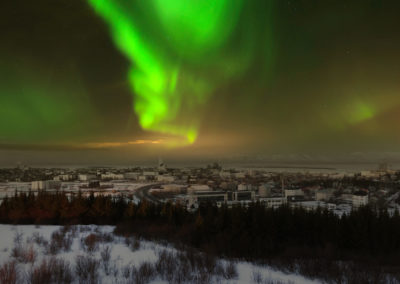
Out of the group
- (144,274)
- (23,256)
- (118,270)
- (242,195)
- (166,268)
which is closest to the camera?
(144,274)

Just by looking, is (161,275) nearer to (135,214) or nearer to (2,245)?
(2,245)

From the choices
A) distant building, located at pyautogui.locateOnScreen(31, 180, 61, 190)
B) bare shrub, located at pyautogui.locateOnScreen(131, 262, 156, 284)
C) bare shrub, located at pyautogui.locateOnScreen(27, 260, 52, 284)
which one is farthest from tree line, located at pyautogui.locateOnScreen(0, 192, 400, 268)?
distant building, located at pyautogui.locateOnScreen(31, 180, 61, 190)

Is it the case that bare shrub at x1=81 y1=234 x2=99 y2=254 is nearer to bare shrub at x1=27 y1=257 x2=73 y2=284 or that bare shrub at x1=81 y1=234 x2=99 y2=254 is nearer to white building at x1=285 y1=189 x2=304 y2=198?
bare shrub at x1=27 y1=257 x2=73 y2=284

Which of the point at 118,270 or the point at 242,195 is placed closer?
the point at 118,270

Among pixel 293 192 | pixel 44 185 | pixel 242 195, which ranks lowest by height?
pixel 242 195

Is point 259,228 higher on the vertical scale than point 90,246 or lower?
lower

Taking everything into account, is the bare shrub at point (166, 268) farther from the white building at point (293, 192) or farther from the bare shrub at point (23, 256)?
the white building at point (293, 192)

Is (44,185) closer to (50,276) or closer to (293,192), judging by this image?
(293,192)

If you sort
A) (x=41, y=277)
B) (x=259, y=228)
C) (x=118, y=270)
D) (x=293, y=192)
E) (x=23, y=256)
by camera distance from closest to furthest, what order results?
1. (x=41, y=277)
2. (x=118, y=270)
3. (x=23, y=256)
4. (x=259, y=228)
5. (x=293, y=192)

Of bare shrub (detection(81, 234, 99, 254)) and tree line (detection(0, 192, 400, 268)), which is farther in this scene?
tree line (detection(0, 192, 400, 268))

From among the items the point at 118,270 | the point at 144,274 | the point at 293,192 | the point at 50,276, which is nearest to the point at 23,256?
the point at 50,276

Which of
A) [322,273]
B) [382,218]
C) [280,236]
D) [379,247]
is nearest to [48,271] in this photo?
[322,273]
